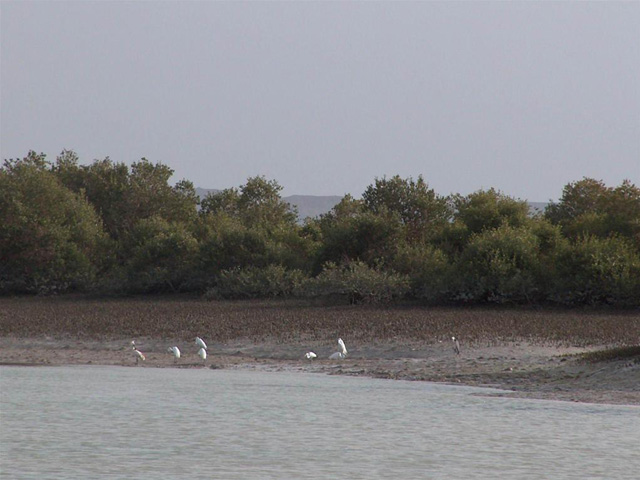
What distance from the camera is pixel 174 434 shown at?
43.9 ft

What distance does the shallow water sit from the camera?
36.0 ft

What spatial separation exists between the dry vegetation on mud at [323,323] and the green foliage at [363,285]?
46.3 inches

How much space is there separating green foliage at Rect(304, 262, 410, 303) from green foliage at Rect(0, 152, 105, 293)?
52.2 feet

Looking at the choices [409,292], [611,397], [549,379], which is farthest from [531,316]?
[611,397]

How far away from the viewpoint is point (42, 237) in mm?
50875

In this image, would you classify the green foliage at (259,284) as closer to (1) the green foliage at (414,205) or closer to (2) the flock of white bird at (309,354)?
(1) the green foliage at (414,205)

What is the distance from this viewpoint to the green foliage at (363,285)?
37125 mm

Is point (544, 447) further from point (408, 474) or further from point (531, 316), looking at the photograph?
point (531, 316)

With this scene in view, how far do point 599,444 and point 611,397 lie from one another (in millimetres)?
4117

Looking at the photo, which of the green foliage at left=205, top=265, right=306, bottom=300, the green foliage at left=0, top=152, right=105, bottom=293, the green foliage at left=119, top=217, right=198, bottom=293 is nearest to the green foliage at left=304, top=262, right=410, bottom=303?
the green foliage at left=205, top=265, right=306, bottom=300

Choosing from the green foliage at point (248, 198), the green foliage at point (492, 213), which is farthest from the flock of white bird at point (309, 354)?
the green foliage at point (248, 198)

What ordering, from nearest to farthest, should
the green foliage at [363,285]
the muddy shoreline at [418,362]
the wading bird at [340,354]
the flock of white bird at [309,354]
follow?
the muddy shoreline at [418,362]
the flock of white bird at [309,354]
the wading bird at [340,354]
the green foliage at [363,285]

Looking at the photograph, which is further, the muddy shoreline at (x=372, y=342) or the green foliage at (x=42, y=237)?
the green foliage at (x=42, y=237)

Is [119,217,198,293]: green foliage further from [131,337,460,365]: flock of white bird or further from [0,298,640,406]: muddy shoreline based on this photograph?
[131,337,460,365]: flock of white bird
